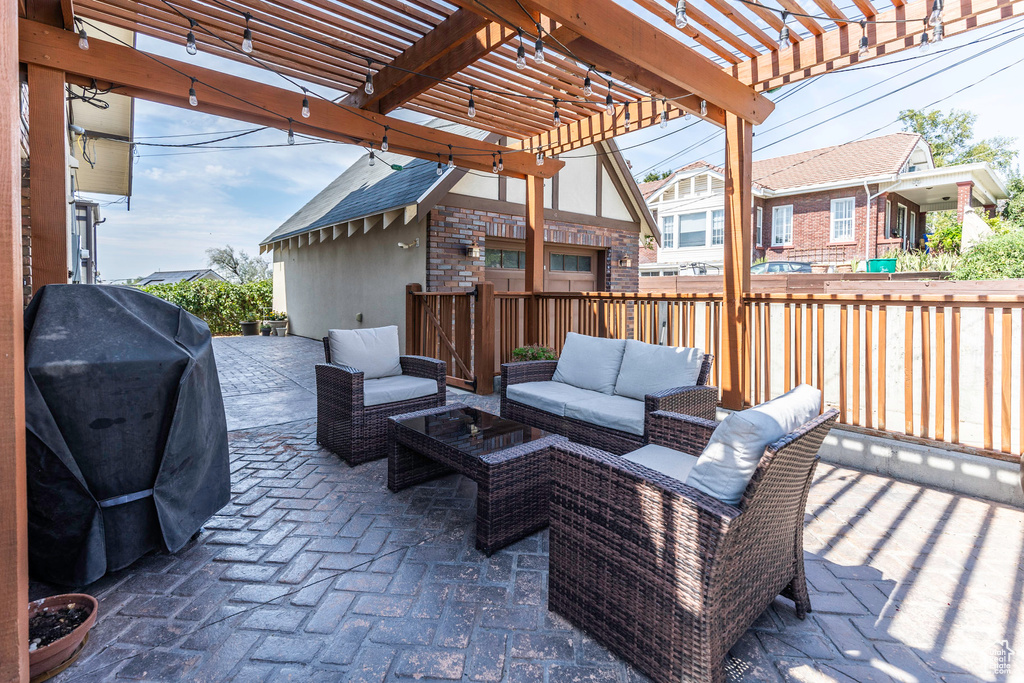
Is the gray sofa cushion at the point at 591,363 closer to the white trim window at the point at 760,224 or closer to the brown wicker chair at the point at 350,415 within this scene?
the brown wicker chair at the point at 350,415

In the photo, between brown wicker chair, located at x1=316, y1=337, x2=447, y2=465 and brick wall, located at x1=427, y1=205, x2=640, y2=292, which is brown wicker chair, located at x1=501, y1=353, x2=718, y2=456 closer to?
brown wicker chair, located at x1=316, y1=337, x2=447, y2=465

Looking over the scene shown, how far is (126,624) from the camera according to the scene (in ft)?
6.14

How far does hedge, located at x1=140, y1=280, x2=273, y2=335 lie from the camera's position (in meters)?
13.8

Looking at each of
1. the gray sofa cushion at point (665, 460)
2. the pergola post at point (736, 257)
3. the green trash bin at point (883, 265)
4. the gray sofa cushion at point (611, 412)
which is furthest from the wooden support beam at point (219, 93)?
the green trash bin at point (883, 265)

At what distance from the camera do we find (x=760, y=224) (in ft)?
60.6

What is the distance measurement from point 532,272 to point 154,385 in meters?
5.12

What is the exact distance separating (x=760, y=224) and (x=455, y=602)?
19.9 metres

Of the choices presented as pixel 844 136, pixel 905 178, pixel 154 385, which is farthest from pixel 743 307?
pixel 844 136

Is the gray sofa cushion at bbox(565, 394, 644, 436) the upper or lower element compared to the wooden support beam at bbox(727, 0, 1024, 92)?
lower

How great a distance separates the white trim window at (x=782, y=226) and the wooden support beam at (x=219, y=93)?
16.0 m

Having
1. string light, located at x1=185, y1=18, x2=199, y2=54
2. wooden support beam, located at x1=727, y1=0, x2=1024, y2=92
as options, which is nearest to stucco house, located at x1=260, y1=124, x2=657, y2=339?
string light, located at x1=185, y1=18, x2=199, y2=54

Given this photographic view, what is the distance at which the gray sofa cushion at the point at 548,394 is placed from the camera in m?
3.71

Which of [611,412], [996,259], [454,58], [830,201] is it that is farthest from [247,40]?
[830,201]

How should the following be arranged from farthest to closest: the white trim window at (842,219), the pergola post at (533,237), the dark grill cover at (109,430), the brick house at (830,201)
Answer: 1. the white trim window at (842,219)
2. the brick house at (830,201)
3. the pergola post at (533,237)
4. the dark grill cover at (109,430)
